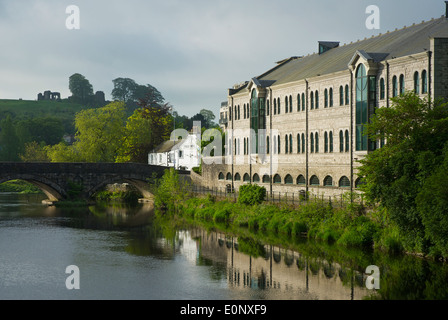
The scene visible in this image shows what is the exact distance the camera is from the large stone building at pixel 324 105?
136ft

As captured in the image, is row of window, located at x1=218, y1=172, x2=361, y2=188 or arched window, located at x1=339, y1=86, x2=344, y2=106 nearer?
row of window, located at x1=218, y1=172, x2=361, y2=188

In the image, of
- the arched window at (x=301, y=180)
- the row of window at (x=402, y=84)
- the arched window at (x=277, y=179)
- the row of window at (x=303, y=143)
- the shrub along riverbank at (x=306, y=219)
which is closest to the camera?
the shrub along riverbank at (x=306, y=219)

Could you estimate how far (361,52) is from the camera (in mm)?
44156

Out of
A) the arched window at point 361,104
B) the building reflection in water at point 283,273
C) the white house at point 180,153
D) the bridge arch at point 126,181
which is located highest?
the arched window at point 361,104

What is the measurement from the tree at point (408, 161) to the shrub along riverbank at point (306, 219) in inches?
69.3

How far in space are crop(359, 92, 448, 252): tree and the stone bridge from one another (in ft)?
137

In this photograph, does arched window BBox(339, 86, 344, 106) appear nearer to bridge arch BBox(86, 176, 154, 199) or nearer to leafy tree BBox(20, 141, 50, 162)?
bridge arch BBox(86, 176, 154, 199)

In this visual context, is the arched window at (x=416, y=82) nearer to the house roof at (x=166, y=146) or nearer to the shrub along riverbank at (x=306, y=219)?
the shrub along riverbank at (x=306, y=219)

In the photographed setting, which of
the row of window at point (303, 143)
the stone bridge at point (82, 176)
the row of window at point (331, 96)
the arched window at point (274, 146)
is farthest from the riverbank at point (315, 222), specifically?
the stone bridge at point (82, 176)

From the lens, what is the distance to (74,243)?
137 feet

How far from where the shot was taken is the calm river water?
26906mm

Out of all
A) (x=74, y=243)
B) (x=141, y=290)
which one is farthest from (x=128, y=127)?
(x=141, y=290)

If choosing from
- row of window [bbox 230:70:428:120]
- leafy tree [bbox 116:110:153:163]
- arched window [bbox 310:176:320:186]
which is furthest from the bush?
leafy tree [bbox 116:110:153:163]

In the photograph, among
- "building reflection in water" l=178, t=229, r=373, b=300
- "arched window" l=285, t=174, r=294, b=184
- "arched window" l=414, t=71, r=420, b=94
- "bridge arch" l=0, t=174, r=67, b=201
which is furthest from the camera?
"bridge arch" l=0, t=174, r=67, b=201
